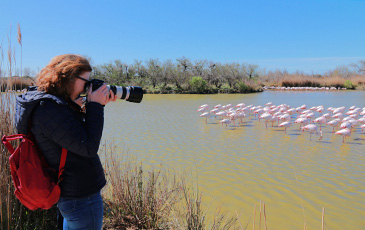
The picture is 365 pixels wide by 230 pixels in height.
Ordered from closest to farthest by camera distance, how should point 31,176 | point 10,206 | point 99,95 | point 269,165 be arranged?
1. point 31,176
2. point 99,95
3. point 10,206
4. point 269,165

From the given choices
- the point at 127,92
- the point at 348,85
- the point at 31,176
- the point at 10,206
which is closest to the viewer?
the point at 31,176

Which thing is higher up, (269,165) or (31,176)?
(31,176)

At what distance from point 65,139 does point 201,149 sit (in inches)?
235

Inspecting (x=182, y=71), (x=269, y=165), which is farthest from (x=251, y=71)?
(x=269, y=165)

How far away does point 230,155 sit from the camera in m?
6.74

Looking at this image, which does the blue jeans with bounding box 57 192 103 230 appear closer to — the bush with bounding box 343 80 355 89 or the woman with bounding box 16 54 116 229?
the woman with bounding box 16 54 116 229

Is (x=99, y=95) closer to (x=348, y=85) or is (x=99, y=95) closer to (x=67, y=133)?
(x=67, y=133)

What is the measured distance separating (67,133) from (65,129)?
2cm

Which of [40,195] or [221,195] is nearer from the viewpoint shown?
[40,195]

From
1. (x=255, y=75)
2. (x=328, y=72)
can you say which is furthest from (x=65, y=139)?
(x=328, y=72)

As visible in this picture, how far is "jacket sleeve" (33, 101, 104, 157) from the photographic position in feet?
4.88

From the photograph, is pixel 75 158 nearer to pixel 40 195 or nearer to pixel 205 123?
pixel 40 195

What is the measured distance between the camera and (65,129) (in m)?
1.50

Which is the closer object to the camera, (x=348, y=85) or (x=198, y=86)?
(x=198, y=86)
